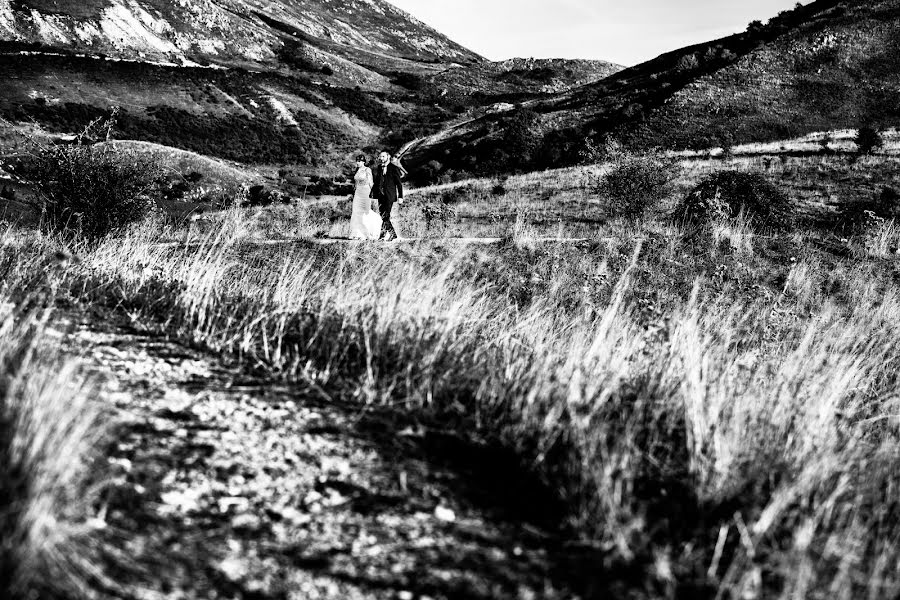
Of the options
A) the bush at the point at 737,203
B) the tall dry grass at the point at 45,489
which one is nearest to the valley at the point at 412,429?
the tall dry grass at the point at 45,489

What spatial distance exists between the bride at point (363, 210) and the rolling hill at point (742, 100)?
95.8 feet

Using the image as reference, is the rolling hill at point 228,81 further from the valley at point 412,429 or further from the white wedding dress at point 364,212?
the valley at point 412,429

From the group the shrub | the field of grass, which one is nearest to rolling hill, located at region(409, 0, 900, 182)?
the shrub

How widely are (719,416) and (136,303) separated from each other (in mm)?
4583

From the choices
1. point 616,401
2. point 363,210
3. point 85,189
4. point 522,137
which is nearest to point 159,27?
point 522,137

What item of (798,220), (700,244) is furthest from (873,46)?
(700,244)

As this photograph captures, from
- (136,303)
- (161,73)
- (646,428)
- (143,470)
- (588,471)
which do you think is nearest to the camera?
(143,470)

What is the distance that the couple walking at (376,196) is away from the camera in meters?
13.0

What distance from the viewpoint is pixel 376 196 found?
44.4 feet

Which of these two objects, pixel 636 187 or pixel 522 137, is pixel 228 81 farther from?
pixel 636 187

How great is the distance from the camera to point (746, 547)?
2438mm

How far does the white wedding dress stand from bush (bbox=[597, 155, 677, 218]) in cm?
884

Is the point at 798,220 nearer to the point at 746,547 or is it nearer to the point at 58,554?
the point at 746,547

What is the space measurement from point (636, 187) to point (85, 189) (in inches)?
601
